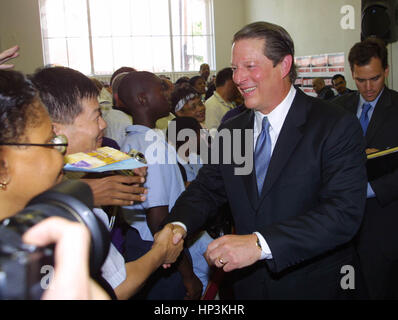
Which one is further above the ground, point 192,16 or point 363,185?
point 192,16

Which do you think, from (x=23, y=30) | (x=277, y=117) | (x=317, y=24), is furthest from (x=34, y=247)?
(x=23, y=30)

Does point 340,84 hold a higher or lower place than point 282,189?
higher

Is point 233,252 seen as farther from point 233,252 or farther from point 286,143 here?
point 286,143

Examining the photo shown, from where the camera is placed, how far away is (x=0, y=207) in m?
0.81

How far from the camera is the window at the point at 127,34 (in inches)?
547

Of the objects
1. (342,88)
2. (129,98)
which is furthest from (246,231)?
(342,88)

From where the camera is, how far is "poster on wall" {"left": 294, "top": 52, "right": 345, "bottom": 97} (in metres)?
8.51

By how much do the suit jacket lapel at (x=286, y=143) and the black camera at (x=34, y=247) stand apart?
1072 mm

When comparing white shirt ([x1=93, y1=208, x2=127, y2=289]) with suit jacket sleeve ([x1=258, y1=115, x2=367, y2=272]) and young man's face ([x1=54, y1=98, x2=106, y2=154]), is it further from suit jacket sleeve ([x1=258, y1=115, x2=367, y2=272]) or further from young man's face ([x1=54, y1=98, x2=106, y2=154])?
suit jacket sleeve ([x1=258, y1=115, x2=367, y2=272])

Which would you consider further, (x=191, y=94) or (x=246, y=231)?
(x=191, y=94)

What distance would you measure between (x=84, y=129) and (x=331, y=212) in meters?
0.96

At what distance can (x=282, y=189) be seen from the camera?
149 centimetres

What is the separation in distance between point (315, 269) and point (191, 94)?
2.29 m
